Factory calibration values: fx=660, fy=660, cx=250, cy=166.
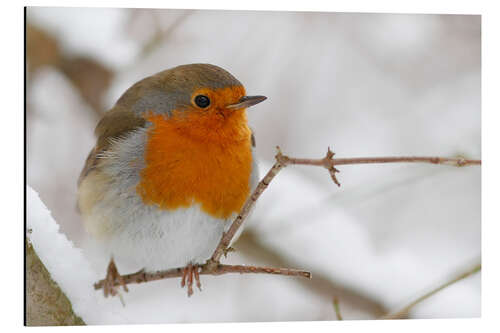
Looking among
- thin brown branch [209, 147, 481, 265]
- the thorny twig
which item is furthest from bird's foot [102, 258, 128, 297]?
thin brown branch [209, 147, 481, 265]

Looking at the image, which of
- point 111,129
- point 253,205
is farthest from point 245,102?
point 111,129

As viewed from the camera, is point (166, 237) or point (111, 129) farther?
point (111, 129)

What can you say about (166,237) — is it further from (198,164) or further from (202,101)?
(202,101)

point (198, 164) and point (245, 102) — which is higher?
point (245, 102)

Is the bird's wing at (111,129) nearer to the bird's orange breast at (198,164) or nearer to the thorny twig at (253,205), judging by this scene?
the bird's orange breast at (198,164)

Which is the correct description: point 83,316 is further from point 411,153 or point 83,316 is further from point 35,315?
point 411,153

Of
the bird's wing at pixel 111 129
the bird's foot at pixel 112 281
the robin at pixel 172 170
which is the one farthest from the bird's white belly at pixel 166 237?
the bird's wing at pixel 111 129
